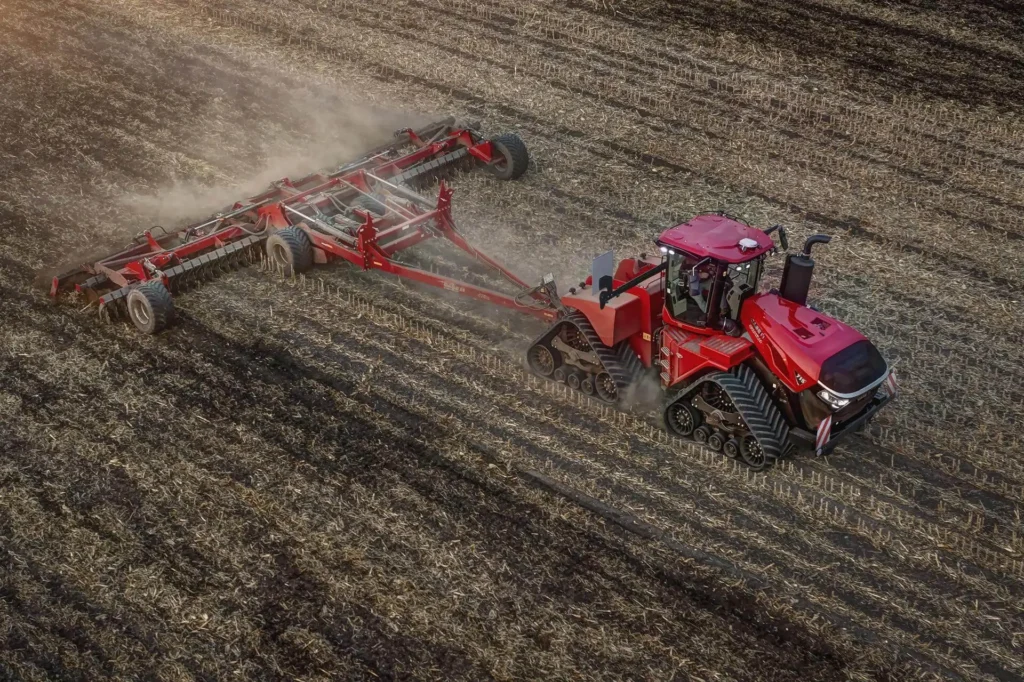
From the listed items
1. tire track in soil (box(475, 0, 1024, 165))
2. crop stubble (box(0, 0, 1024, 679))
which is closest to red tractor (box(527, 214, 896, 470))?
crop stubble (box(0, 0, 1024, 679))

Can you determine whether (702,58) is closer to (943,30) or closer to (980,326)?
(943,30)

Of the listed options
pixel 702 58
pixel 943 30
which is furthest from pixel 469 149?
pixel 943 30

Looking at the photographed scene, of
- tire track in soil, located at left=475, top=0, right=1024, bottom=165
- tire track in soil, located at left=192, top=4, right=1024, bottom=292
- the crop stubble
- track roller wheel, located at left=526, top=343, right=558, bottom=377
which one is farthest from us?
tire track in soil, located at left=475, top=0, right=1024, bottom=165

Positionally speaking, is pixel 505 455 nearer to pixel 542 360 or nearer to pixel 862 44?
pixel 542 360

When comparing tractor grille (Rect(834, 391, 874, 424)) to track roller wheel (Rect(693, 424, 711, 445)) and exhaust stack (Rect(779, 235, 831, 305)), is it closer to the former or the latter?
exhaust stack (Rect(779, 235, 831, 305))

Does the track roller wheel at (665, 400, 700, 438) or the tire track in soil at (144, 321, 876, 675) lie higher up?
the track roller wheel at (665, 400, 700, 438)

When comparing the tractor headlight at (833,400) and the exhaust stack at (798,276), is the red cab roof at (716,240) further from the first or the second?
the tractor headlight at (833,400)

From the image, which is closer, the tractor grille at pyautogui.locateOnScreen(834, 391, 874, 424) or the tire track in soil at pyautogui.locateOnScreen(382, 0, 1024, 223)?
the tractor grille at pyautogui.locateOnScreen(834, 391, 874, 424)
